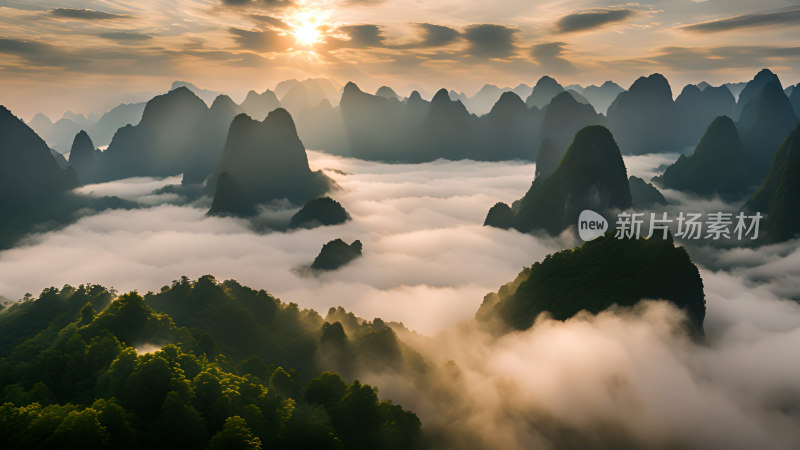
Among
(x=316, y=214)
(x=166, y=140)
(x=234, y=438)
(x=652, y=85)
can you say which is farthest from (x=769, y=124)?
(x=166, y=140)

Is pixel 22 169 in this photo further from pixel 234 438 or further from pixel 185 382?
pixel 234 438

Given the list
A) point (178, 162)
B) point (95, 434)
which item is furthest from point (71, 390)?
point (178, 162)

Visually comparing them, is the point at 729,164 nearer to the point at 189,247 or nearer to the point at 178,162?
the point at 189,247

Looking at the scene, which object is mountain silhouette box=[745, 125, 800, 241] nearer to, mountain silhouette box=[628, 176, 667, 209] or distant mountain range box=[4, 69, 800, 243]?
mountain silhouette box=[628, 176, 667, 209]

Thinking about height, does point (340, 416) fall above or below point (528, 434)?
above

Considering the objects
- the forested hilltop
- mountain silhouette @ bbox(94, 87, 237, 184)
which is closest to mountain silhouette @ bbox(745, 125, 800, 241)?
the forested hilltop

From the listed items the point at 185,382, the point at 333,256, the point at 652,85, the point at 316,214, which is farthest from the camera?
the point at 652,85

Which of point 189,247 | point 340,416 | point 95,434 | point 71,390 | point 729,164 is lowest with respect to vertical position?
point 189,247
